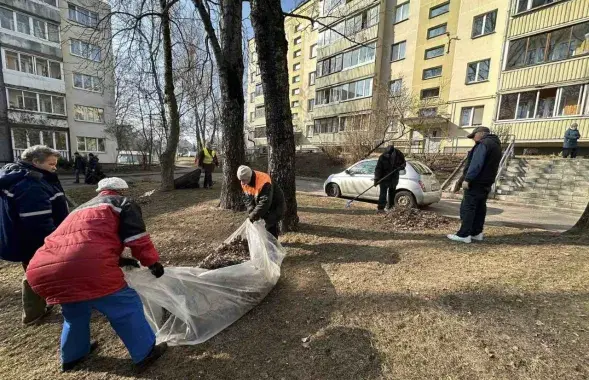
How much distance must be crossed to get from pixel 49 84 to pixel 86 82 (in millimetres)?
2646

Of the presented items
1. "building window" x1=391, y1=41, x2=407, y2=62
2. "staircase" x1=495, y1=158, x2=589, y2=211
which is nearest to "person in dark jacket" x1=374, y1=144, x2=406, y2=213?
"staircase" x1=495, y1=158, x2=589, y2=211

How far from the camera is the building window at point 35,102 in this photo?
1942 cm

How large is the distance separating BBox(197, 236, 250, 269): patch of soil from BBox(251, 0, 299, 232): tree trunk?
120cm

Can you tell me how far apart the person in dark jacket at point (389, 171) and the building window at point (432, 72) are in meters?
16.9

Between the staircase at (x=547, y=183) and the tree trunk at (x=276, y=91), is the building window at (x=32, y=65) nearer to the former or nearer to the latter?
the tree trunk at (x=276, y=91)

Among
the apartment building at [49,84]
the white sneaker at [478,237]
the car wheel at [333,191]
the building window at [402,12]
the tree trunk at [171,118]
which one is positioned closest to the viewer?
the white sneaker at [478,237]

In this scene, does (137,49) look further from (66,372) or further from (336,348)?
(336,348)

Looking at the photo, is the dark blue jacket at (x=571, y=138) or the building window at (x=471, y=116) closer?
the dark blue jacket at (x=571, y=138)

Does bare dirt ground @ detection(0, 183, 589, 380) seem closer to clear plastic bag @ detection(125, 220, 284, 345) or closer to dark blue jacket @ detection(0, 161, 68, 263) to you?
clear plastic bag @ detection(125, 220, 284, 345)

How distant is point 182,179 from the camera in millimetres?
9867

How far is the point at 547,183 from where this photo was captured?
9.84 meters

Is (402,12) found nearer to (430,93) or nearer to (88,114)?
(430,93)

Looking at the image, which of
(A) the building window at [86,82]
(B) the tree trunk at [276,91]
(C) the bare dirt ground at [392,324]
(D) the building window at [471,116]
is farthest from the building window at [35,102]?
(D) the building window at [471,116]

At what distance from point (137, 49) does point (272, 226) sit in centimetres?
752
